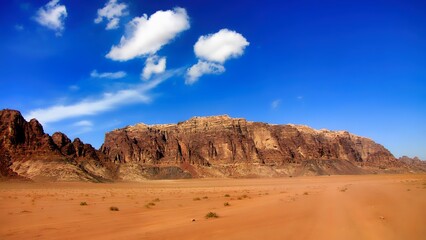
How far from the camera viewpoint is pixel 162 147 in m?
191

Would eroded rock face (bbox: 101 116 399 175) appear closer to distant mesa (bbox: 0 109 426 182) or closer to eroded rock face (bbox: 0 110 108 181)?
distant mesa (bbox: 0 109 426 182)

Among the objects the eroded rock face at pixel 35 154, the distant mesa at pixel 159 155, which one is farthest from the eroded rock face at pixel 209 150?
the eroded rock face at pixel 35 154

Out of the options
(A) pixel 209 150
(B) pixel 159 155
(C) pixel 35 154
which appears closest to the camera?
(C) pixel 35 154

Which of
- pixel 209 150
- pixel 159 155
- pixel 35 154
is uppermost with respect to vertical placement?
pixel 209 150

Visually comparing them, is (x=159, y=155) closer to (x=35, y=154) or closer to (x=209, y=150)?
(x=209, y=150)

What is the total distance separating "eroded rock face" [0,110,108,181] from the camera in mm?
102125

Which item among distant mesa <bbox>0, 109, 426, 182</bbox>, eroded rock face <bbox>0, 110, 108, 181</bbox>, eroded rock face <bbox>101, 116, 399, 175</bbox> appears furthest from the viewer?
eroded rock face <bbox>101, 116, 399, 175</bbox>

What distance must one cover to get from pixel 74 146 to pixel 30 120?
58.3ft

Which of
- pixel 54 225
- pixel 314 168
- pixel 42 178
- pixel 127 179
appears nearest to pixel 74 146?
pixel 127 179

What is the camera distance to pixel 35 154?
366 feet

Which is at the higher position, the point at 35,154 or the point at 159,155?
the point at 159,155

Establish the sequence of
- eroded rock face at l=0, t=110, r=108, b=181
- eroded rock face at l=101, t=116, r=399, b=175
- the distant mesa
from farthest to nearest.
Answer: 1. eroded rock face at l=101, t=116, r=399, b=175
2. the distant mesa
3. eroded rock face at l=0, t=110, r=108, b=181

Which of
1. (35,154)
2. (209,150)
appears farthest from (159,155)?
(35,154)

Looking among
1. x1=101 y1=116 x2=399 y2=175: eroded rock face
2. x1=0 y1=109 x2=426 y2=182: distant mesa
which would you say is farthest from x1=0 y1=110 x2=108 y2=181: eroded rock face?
x1=101 y1=116 x2=399 y2=175: eroded rock face
